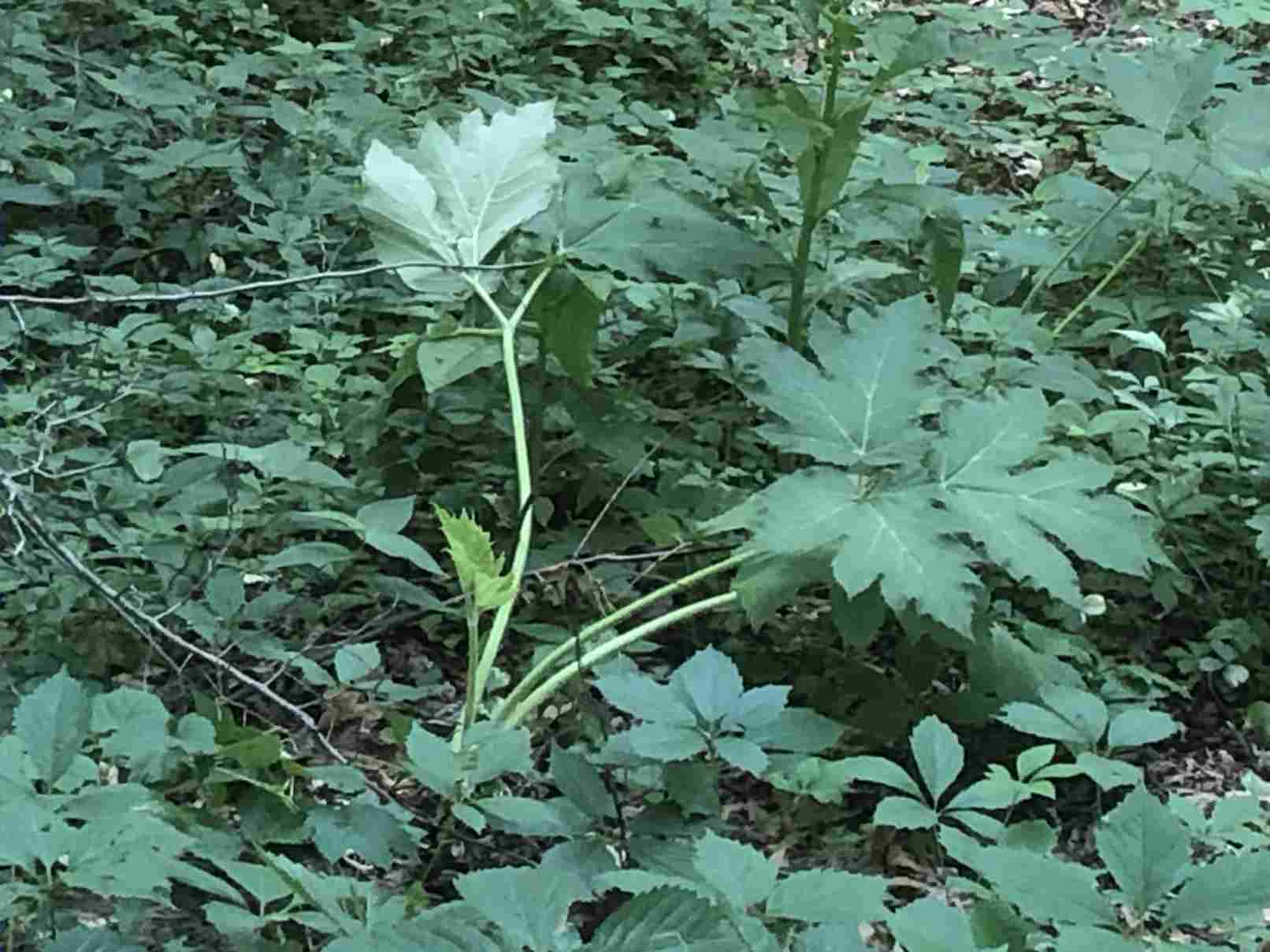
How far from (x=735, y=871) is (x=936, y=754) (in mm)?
402

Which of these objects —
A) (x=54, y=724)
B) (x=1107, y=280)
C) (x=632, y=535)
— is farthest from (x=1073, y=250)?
(x=54, y=724)

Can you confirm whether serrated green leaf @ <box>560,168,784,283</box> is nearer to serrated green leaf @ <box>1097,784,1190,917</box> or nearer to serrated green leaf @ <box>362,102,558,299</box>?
serrated green leaf @ <box>362,102,558,299</box>

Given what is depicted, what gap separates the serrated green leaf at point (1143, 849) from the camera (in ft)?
5.06

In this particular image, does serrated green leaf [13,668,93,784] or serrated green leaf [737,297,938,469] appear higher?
serrated green leaf [737,297,938,469]

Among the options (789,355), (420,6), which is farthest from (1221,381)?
(420,6)

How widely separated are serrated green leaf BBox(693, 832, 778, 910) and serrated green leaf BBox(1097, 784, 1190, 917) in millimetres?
347

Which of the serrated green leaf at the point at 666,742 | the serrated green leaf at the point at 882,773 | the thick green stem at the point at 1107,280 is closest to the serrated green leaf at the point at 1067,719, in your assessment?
the serrated green leaf at the point at 882,773

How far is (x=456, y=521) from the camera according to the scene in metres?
2.05

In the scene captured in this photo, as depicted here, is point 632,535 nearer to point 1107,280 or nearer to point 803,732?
point 803,732

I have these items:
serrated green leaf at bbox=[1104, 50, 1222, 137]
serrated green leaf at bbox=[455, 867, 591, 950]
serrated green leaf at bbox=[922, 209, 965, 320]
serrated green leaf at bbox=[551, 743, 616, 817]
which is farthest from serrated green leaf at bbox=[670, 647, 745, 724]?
serrated green leaf at bbox=[1104, 50, 1222, 137]

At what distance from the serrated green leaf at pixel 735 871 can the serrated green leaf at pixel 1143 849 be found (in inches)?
13.7

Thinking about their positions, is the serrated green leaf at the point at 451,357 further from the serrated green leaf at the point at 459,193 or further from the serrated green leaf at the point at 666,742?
the serrated green leaf at the point at 666,742

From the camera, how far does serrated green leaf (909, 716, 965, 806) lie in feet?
6.16

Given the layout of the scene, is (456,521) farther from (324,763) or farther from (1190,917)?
(1190,917)
